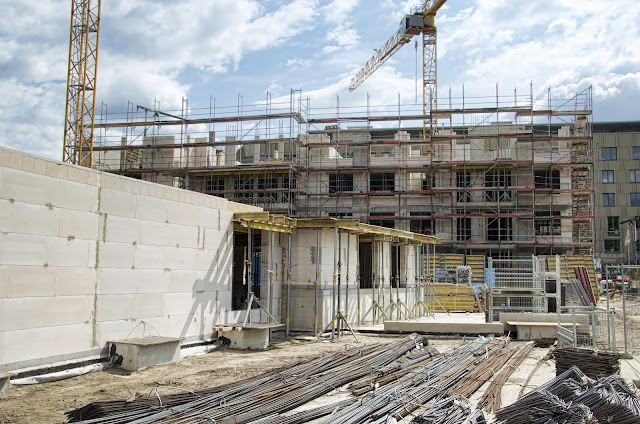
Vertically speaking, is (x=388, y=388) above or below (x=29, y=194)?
below

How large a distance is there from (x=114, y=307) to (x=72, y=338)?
1.25 metres

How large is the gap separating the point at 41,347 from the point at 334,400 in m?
5.68

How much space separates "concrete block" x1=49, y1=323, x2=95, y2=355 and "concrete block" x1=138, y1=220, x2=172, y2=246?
2.48 metres

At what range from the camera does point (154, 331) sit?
13516 mm

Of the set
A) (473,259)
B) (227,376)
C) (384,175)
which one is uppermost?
(384,175)

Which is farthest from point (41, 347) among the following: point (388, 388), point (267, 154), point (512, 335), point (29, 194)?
point (267, 154)

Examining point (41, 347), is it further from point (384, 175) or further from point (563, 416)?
point (384, 175)

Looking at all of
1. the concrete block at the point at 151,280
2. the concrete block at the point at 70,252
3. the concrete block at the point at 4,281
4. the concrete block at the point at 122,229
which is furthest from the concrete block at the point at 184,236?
the concrete block at the point at 4,281

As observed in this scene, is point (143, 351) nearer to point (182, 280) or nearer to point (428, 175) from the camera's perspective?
point (182, 280)

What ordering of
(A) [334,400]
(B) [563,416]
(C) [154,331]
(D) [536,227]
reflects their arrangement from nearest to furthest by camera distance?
1. (B) [563,416]
2. (A) [334,400]
3. (C) [154,331]
4. (D) [536,227]

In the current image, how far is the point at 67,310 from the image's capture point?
11352mm

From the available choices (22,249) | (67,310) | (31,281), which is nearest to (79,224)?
(22,249)

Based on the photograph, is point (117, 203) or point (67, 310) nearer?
point (67, 310)

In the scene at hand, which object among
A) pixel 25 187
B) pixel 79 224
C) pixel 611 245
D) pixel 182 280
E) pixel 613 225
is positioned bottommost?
pixel 182 280
